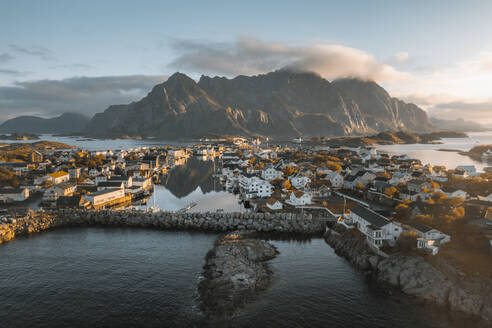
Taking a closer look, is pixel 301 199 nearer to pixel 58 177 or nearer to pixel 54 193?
pixel 54 193

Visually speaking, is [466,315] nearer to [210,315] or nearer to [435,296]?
[435,296]

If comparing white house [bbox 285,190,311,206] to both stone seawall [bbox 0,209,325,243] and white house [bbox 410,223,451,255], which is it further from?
white house [bbox 410,223,451,255]

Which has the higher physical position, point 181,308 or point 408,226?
point 408,226

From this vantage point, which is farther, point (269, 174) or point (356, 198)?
point (269, 174)

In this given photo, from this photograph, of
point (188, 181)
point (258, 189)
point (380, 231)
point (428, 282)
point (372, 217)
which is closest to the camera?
point (428, 282)

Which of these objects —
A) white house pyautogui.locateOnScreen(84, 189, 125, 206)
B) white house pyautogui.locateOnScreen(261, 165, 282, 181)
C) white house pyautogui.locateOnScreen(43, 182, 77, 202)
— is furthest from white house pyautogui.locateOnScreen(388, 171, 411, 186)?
white house pyautogui.locateOnScreen(43, 182, 77, 202)

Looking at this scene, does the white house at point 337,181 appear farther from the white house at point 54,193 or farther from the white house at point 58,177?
the white house at point 58,177

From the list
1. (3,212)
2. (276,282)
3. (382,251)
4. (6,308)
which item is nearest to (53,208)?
(3,212)

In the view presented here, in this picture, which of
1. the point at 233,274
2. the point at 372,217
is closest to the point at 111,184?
the point at 233,274
